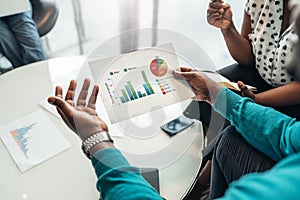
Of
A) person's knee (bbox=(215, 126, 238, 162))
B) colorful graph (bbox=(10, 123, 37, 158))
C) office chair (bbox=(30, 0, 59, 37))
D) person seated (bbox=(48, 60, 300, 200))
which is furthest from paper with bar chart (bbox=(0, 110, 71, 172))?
office chair (bbox=(30, 0, 59, 37))

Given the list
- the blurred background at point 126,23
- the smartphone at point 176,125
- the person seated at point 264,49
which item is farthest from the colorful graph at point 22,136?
the blurred background at point 126,23

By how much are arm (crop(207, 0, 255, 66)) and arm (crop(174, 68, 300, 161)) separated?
0.99 feet

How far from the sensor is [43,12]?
1.59 meters

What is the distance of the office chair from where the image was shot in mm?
1590

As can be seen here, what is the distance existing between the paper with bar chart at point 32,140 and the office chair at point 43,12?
69 cm

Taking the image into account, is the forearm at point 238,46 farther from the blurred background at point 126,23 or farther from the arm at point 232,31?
the blurred background at point 126,23

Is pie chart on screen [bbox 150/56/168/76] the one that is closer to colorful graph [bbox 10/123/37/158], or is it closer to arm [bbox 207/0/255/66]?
arm [bbox 207/0/255/66]

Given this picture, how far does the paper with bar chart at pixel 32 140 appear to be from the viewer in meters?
0.97

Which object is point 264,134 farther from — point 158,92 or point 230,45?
point 230,45

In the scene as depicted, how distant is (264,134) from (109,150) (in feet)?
1.38

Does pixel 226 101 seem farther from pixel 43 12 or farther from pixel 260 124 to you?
pixel 43 12

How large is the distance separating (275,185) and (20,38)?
141cm

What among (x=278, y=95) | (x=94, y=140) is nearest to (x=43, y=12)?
(x=94, y=140)

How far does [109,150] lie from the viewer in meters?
0.74
